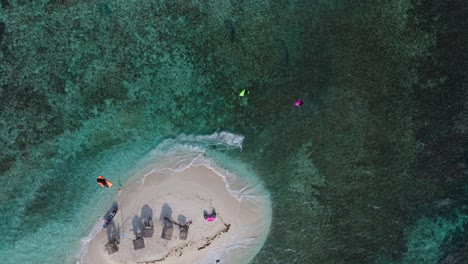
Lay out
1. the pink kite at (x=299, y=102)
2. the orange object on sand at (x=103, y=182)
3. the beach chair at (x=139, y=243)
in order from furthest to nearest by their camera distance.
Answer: the pink kite at (x=299, y=102) < the beach chair at (x=139, y=243) < the orange object on sand at (x=103, y=182)

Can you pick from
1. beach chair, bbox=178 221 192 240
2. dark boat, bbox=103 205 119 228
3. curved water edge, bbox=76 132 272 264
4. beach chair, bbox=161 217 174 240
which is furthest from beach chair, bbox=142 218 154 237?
curved water edge, bbox=76 132 272 264

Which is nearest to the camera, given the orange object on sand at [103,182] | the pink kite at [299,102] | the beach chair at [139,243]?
the orange object on sand at [103,182]

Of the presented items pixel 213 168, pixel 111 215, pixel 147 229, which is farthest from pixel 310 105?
pixel 111 215

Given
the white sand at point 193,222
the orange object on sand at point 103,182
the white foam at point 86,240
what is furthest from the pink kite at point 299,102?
the white foam at point 86,240

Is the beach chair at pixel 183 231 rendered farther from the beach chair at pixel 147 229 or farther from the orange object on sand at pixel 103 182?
the orange object on sand at pixel 103 182

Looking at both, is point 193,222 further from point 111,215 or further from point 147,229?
point 111,215

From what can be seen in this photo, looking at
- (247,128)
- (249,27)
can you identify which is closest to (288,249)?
(247,128)

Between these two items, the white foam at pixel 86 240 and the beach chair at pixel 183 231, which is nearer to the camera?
the white foam at pixel 86 240
